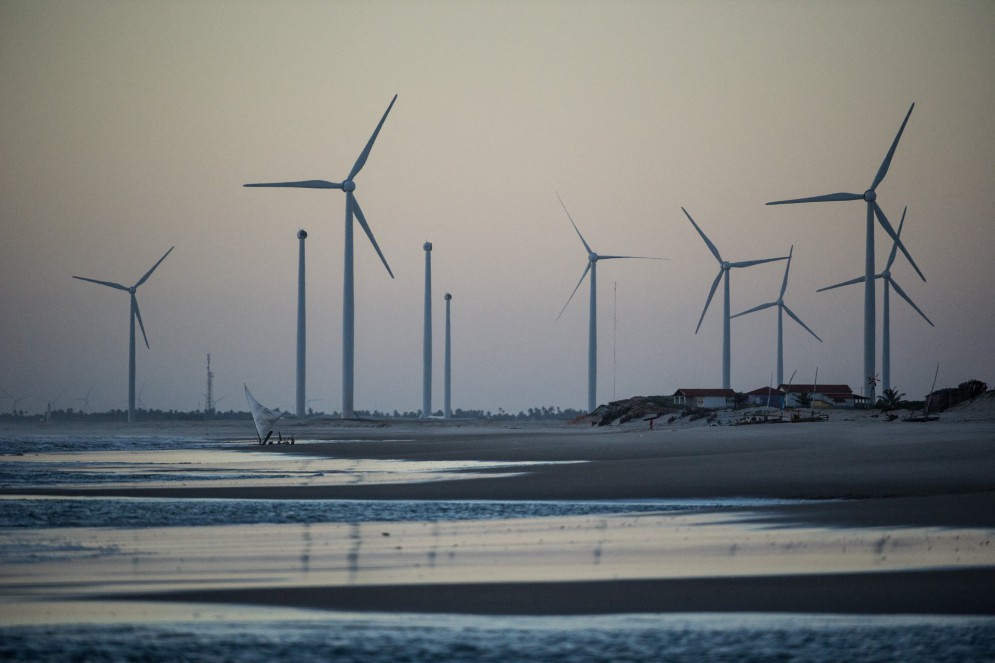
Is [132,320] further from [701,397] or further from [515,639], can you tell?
[515,639]

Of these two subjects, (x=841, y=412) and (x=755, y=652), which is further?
(x=841, y=412)

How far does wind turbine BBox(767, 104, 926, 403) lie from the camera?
8075cm

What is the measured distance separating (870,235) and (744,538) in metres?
74.0

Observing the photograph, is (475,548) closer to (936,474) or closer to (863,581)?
(863,581)

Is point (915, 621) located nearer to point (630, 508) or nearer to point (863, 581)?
point (863, 581)

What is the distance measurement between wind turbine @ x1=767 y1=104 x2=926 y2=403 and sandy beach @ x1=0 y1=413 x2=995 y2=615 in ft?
137

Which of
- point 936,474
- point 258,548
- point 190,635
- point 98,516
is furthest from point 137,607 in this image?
point 936,474

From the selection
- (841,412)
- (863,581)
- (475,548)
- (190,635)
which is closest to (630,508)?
(475,548)

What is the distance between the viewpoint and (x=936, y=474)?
86.5 ft

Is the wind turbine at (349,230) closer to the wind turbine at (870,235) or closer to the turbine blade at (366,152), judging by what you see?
the turbine blade at (366,152)

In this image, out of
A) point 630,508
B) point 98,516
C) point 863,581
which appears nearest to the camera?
point 863,581

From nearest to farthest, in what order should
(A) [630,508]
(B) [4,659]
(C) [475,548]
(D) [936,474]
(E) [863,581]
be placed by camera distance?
(B) [4,659] < (E) [863,581] < (C) [475,548] < (A) [630,508] < (D) [936,474]

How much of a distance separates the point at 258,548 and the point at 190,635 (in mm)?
6214

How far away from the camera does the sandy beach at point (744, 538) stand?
39.7 feet
